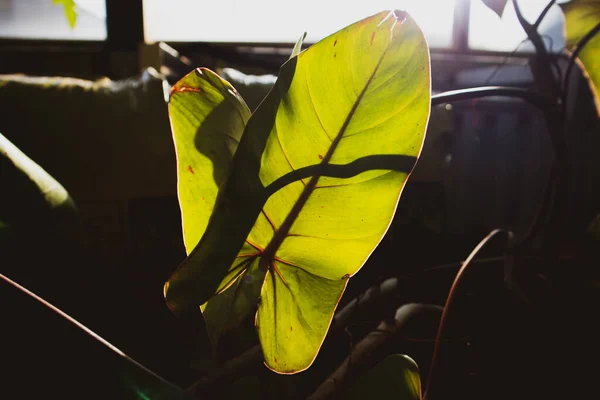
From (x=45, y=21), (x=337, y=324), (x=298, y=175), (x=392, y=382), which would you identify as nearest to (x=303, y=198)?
(x=298, y=175)

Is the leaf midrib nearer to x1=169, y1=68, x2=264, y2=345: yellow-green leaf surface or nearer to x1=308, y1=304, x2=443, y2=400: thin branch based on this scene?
x1=169, y1=68, x2=264, y2=345: yellow-green leaf surface

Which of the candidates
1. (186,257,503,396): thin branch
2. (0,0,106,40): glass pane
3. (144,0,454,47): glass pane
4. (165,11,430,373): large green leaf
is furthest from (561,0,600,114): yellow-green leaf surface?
(0,0,106,40): glass pane

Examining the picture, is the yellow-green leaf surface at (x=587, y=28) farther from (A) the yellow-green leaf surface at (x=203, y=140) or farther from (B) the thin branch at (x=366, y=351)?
(A) the yellow-green leaf surface at (x=203, y=140)

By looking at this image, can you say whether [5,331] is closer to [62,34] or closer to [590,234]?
[590,234]

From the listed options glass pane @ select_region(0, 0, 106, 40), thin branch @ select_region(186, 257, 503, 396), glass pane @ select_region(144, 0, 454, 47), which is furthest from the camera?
glass pane @ select_region(144, 0, 454, 47)

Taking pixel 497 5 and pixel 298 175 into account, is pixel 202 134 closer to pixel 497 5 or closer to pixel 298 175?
pixel 298 175

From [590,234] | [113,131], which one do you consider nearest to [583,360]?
[590,234]

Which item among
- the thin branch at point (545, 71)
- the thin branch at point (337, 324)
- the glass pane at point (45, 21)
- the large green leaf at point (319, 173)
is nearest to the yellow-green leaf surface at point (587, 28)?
the thin branch at point (545, 71)
